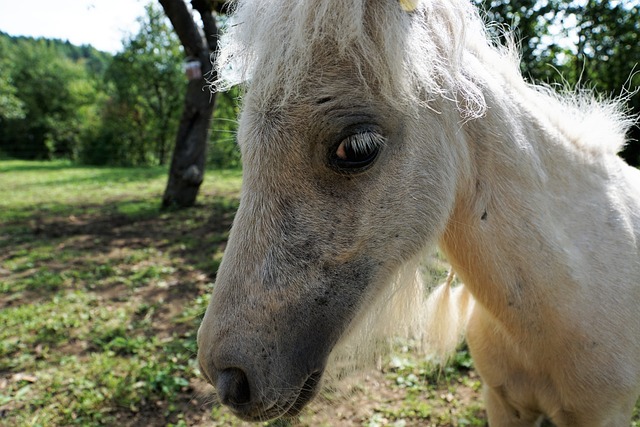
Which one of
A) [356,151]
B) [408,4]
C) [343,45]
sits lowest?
[356,151]

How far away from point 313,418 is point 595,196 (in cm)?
238

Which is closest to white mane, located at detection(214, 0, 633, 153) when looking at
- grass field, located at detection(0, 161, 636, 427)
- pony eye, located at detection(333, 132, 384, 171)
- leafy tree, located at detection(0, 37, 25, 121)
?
pony eye, located at detection(333, 132, 384, 171)

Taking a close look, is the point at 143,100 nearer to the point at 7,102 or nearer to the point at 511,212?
the point at 7,102

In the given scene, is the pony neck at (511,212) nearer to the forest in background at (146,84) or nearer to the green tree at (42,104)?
the forest in background at (146,84)

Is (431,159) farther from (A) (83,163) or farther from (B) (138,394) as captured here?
(A) (83,163)

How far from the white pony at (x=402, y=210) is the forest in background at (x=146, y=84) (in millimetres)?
703

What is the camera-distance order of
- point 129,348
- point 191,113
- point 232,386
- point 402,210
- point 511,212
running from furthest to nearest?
point 191,113
point 129,348
point 511,212
point 402,210
point 232,386

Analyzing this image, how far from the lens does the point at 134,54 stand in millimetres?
26844

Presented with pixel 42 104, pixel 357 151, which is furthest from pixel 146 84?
pixel 357 151

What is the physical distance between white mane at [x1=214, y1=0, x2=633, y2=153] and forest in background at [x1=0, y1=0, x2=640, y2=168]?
610mm

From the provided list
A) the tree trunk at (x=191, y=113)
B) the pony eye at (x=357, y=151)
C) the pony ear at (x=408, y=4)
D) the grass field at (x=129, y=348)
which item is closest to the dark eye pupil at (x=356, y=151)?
the pony eye at (x=357, y=151)

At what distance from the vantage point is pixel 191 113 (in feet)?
28.8

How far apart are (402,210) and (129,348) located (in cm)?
354

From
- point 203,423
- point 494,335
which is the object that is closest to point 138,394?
point 203,423
